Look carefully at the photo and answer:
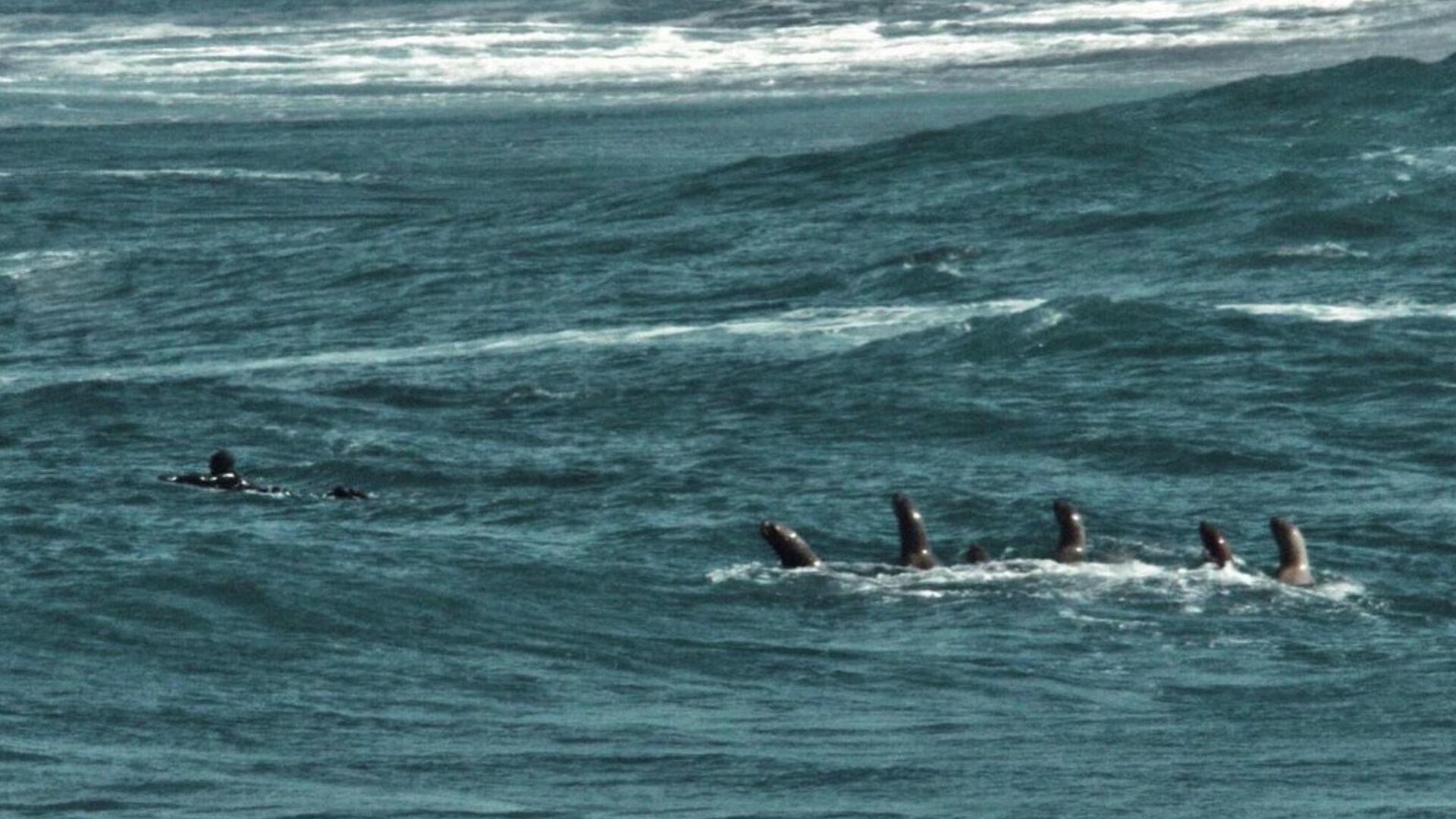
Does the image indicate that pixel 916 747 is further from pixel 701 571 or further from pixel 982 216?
pixel 982 216

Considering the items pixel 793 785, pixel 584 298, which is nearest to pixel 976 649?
pixel 793 785

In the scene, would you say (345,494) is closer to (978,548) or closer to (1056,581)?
(978,548)

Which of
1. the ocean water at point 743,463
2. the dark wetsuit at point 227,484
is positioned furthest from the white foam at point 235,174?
the dark wetsuit at point 227,484

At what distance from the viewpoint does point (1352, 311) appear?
110 feet

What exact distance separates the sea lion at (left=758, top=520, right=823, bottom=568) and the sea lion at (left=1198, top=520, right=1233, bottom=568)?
110 inches

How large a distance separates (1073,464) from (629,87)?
4978 centimetres

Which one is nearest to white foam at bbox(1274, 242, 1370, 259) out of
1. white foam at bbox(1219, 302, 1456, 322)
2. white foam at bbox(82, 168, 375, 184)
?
white foam at bbox(1219, 302, 1456, 322)

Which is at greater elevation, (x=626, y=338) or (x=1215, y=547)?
(x=1215, y=547)

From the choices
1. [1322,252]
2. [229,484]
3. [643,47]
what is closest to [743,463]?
[229,484]

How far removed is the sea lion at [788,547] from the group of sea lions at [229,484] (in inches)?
193

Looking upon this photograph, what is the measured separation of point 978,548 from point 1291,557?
90.9 inches

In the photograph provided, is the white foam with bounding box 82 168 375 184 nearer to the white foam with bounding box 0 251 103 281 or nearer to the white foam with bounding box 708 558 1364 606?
the white foam with bounding box 0 251 103 281

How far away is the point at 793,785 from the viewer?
50.6 ft

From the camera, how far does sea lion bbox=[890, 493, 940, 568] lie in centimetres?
2184
